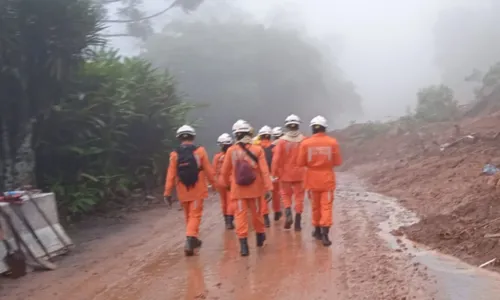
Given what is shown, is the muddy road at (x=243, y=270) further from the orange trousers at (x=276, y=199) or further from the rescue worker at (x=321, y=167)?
the orange trousers at (x=276, y=199)

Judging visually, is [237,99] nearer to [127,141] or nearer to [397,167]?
[397,167]

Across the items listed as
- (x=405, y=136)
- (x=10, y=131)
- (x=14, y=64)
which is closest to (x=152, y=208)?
(x=10, y=131)

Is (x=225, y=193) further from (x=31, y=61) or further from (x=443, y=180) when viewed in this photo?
(x=443, y=180)

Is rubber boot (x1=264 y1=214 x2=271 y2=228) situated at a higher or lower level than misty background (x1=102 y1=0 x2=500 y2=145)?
lower

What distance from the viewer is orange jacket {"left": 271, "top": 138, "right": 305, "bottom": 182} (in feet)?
33.7

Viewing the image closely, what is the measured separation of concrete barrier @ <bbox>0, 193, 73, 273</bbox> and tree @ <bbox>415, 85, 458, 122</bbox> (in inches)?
1019

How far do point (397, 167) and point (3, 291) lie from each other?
48.2 feet

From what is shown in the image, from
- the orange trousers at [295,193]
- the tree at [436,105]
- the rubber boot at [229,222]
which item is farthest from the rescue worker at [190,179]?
the tree at [436,105]

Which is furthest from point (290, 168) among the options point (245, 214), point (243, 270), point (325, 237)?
point (243, 270)

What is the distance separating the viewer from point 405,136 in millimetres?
28234

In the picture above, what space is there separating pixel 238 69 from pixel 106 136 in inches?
1001

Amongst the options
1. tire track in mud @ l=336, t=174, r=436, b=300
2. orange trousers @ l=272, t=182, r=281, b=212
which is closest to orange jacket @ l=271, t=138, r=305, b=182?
orange trousers @ l=272, t=182, r=281, b=212

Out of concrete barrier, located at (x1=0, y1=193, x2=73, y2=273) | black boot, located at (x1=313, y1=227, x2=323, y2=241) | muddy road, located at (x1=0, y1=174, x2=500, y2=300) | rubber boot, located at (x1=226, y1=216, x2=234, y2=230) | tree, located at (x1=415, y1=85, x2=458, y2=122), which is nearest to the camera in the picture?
muddy road, located at (x1=0, y1=174, x2=500, y2=300)

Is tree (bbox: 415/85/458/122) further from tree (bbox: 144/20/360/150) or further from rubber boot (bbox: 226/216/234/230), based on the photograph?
rubber boot (bbox: 226/216/234/230)
